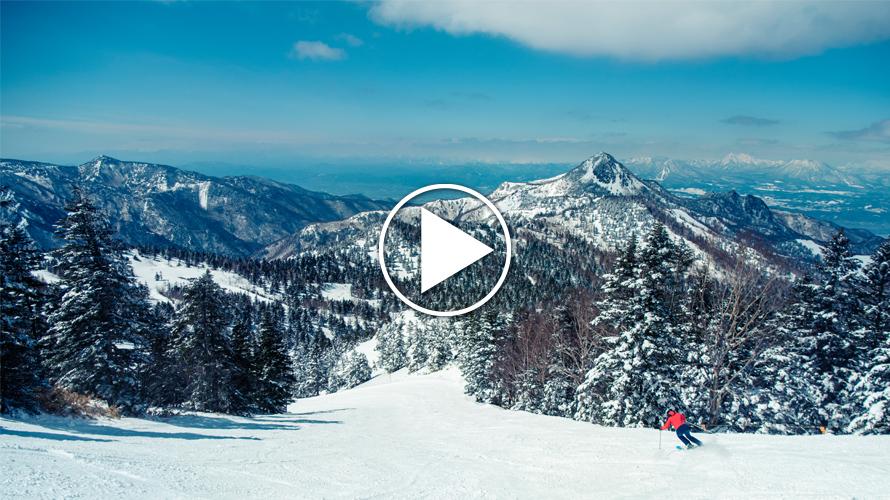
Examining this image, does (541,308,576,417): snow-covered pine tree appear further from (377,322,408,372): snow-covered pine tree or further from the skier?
(377,322,408,372): snow-covered pine tree

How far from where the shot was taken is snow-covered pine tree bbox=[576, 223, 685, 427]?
2253 centimetres

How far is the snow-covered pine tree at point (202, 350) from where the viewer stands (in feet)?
87.0

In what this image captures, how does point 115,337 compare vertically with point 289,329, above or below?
above

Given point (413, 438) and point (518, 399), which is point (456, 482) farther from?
point (518, 399)

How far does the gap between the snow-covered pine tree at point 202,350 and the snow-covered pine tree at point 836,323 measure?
33713 mm

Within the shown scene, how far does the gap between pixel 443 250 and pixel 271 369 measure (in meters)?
30.3

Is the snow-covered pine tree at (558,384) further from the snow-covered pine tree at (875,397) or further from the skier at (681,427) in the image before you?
the skier at (681,427)

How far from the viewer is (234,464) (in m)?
10.3

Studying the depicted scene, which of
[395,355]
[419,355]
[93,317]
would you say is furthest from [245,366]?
[395,355]

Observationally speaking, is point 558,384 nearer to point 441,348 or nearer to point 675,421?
point 675,421

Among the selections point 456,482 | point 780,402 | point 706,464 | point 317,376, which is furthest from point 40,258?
point 317,376

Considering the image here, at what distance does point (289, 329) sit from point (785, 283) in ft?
618

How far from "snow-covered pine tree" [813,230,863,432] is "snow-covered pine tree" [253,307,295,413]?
36746 mm

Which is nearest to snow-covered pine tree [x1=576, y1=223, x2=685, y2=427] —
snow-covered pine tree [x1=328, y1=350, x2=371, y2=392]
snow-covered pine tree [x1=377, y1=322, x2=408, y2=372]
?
snow-covered pine tree [x1=328, y1=350, x2=371, y2=392]
